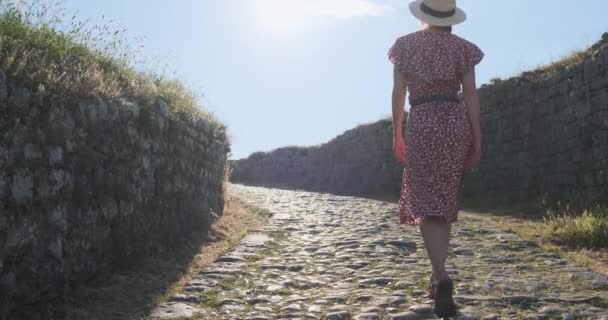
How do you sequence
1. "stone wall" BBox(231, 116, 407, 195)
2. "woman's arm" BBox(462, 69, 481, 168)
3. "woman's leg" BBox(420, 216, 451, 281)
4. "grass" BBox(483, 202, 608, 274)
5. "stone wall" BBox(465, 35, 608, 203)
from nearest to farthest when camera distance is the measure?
"woman's leg" BBox(420, 216, 451, 281) < "woman's arm" BBox(462, 69, 481, 168) < "grass" BBox(483, 202, 608, 274) < "stone wall" BBox(465, 35, 608, 203) < "stone wall" BBox(231, 116, 407, 195)

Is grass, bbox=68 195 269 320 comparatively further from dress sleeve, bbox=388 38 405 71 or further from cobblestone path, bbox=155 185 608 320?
dress sleeve, bbox=388 38 405 71

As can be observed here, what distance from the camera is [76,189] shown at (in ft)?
15.7

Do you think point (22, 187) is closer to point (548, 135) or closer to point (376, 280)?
point (376, 280)

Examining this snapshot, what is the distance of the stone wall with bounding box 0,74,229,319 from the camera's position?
4027mm

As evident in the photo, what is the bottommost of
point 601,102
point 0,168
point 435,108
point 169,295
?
point 169,295

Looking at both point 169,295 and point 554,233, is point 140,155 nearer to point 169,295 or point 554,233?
point 169,295

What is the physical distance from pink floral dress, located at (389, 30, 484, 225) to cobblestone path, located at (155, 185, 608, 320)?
0.79 m

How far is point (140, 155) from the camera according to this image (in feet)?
19.7

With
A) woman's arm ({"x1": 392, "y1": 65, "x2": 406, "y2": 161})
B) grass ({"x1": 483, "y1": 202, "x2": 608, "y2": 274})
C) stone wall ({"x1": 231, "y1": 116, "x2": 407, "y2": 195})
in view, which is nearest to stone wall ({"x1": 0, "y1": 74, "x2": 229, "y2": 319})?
woman's arm ({"x1": 392, "y1": 65, "x2": 406, "y2": 161})

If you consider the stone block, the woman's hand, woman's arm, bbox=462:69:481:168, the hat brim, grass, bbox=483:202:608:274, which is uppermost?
the hat brim

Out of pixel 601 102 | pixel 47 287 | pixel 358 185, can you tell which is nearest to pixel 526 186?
pixel 601 102

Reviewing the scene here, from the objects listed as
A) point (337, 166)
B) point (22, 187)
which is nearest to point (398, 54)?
point (22, 187)

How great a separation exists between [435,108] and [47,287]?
2.86 metres

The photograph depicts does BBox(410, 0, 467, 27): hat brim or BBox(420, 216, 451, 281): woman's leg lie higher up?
BBox(410, 0, 467, 27): hat brim
